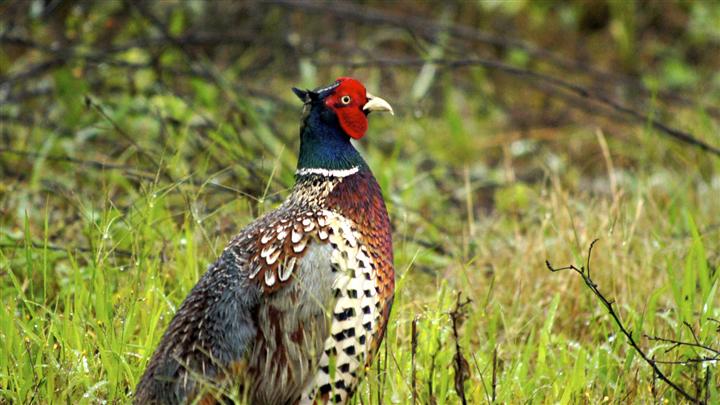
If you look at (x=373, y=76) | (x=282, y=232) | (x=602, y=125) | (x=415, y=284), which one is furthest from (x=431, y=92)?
(x=282, y=232)

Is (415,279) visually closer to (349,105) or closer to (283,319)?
(349,105)

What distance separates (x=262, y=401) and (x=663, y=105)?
539 cm

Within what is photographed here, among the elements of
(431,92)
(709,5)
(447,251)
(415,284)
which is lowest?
(415,284)

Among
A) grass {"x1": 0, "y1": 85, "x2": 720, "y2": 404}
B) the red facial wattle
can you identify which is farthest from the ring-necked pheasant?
the red facial wattle

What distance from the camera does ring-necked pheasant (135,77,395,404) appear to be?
2.94 m

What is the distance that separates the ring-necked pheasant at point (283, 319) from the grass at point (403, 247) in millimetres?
136

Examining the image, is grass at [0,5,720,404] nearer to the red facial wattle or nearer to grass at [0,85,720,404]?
grass at [0,85,720,404]

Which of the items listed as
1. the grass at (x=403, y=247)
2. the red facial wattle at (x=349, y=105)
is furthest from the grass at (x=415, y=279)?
the red facial wattle at (x=349, y=105)

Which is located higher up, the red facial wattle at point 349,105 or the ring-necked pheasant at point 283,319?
the red facial wattle at point 349,105

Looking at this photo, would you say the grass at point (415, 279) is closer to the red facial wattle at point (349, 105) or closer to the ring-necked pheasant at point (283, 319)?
the ring-necked pheasant at point (283, 319)

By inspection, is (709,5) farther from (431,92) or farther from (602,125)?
(431,92)

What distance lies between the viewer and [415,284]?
4453mm

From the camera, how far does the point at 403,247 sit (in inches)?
169

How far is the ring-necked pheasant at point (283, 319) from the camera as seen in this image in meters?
2.94
